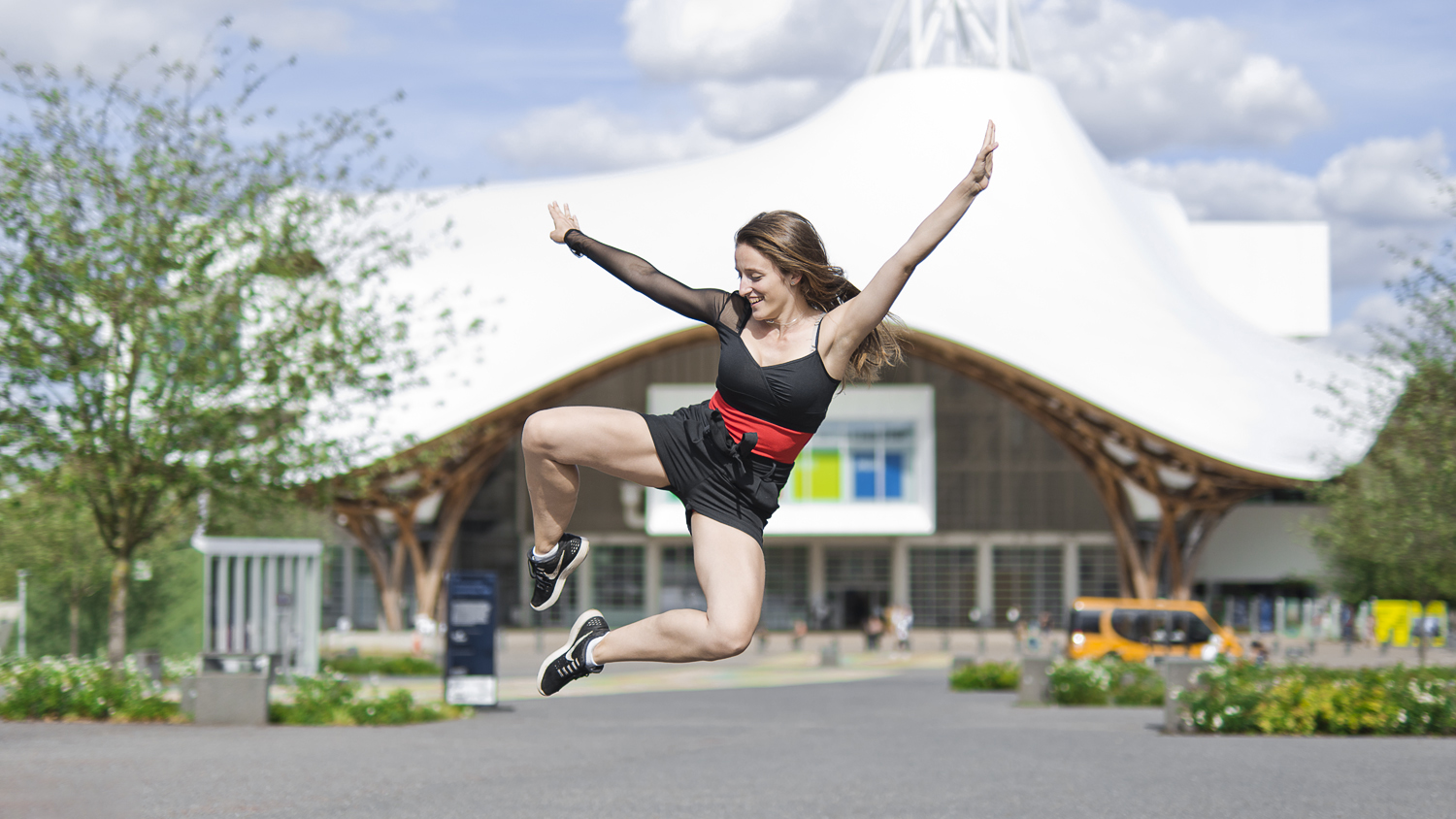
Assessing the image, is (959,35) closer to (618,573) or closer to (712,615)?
(618,573)

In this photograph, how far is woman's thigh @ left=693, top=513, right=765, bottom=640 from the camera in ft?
13.5

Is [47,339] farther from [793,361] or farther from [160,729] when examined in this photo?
[793,361]

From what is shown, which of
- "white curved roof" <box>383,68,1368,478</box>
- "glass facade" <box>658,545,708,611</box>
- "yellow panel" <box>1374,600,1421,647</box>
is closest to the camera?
"white curved roof" <box>383,68,1368,478</box>

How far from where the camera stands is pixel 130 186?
18.5 m

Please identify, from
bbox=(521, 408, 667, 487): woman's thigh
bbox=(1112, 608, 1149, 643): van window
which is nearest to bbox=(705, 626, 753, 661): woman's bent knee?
bbox=(521, 408, 667, 487): woman's thigh

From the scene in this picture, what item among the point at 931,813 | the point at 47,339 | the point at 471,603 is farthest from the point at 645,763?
the point at 47,339

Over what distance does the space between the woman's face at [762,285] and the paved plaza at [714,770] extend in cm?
740

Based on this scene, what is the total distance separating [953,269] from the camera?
49.6m

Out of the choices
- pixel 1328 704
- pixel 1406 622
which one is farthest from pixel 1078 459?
pixel 1328 704

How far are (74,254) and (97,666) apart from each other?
5.16 m

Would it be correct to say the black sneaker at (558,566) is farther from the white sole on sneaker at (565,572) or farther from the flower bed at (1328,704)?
the flower bed at (1328,704)

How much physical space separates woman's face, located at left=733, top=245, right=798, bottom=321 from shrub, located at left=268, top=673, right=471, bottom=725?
15569 mm

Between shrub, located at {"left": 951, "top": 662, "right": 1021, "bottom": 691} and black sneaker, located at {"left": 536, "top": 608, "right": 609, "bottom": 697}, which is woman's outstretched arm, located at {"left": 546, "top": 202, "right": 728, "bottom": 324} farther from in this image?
shrub, located at {"left": 951, "top": 662, "right": 1021, "bottom": 691}

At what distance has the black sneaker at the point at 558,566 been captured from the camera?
4445mm
